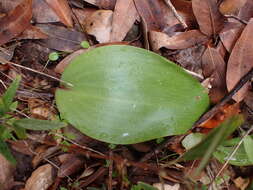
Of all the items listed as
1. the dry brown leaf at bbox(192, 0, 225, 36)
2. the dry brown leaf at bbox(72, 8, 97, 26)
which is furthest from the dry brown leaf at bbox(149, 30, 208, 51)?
the dry brown leaf at bbox(72, 8, 97, 26)

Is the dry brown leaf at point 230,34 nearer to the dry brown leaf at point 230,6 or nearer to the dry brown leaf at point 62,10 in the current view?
the dry brown leaf at point 230,6

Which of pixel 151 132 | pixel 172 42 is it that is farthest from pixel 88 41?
pixel 151 132

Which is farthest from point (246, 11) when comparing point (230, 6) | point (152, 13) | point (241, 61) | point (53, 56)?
point (53, 56)

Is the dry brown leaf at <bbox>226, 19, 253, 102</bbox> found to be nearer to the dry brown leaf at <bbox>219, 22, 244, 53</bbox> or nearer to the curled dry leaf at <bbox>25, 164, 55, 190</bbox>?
the dry brown leaf at <bbox>219, 22, 244, 53</bbox>

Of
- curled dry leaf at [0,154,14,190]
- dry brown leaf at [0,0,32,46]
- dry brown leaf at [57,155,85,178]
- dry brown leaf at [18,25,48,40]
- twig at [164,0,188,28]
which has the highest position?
twig at [164,0,188,28]

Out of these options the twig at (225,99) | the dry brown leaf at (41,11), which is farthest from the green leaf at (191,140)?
the dry brown leaf at (41,11)

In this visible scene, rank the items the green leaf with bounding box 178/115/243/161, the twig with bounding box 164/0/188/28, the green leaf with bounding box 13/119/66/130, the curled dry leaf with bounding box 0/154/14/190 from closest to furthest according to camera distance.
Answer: the green leaf with bounding box 178/115/243/161
the green leaf with bounding box 13/119/66/130
the curled dry leaf with bounding box 0/154/14/190
the twig with bounding box 164/0/188/28

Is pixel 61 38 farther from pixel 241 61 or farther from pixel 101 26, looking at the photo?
pixel 241 61
